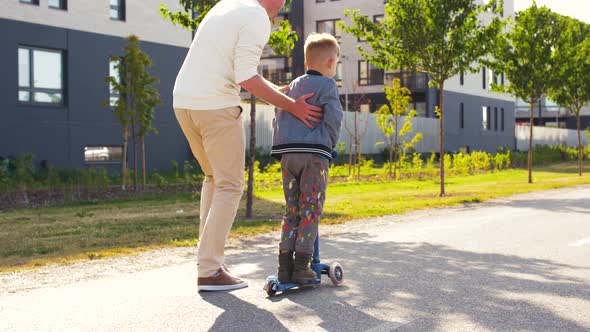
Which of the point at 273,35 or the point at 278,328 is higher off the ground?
the point at 273,35

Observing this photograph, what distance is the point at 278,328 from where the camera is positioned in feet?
13.2

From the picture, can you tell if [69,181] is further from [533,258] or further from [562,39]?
[562,39]

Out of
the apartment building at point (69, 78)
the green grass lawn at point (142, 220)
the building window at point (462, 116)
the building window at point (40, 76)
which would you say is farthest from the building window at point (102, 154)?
the building window at point (462, 116)

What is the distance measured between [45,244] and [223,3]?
4606 mm

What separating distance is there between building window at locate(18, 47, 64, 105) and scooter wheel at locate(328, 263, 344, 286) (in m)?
18.5

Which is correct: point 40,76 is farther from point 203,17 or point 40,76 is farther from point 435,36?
point 203,17

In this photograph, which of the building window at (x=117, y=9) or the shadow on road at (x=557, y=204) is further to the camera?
the building window at (x=117, y=9)

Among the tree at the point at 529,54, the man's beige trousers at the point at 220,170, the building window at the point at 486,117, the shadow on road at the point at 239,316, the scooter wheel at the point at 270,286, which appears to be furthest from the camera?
the building window at the point at 486,117

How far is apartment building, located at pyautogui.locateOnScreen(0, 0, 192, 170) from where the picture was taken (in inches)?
835

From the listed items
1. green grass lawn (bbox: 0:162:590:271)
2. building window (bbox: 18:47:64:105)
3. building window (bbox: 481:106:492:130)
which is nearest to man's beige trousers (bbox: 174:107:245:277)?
green grass lawn (bbox: 0:162:590:271)

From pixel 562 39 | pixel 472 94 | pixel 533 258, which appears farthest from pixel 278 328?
pixel 472 94

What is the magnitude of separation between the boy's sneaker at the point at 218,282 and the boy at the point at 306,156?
1.12 ft

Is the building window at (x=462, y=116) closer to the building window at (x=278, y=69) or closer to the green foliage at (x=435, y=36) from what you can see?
the building window at (x=278, y=69)

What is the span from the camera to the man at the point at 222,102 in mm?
4855
